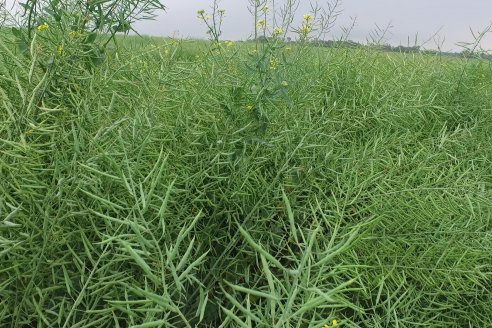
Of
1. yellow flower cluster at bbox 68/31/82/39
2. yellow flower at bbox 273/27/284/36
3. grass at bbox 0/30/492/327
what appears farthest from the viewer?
yellow flower at bbox 273/27/284/36

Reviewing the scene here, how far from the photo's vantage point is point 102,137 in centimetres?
100

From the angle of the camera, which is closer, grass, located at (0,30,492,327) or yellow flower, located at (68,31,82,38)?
grass, located at (0,30,492,327)

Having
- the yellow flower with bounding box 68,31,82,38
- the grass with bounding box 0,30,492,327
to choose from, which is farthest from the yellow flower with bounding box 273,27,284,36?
the yellow flower with bounding box 68,31,82,38

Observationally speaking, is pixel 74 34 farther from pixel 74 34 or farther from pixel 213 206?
pixel 213 206

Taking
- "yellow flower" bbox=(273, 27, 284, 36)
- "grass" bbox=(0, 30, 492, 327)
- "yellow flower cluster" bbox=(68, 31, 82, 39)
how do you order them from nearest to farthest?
"grass" bbox=(0, 30, 492, 327) → "yellow flower cluster" bbox=(68, 31, 82, 39) → "yellow flower" bbox=(273, 27, 284, 36)

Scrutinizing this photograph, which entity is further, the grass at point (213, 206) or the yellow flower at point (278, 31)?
the yellow flower at point (278, 31)

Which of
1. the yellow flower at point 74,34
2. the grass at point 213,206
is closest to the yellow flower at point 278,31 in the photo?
the grass at point 213,206

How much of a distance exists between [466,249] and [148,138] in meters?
0.93

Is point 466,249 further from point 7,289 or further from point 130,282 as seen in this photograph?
point 7,289

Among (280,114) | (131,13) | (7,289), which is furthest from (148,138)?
(280,114)

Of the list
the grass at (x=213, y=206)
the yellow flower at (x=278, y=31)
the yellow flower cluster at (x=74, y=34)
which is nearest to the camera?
the grass at (x=213, y=206)

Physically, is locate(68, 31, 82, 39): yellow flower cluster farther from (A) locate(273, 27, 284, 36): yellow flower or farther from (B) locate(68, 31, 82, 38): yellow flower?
(A) locate(273, 27, 284, 36): yellow flower

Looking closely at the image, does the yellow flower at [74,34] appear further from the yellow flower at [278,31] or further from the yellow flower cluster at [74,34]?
the yellow flower at [278,31]

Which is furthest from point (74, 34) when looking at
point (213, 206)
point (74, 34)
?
point (213, 206)
